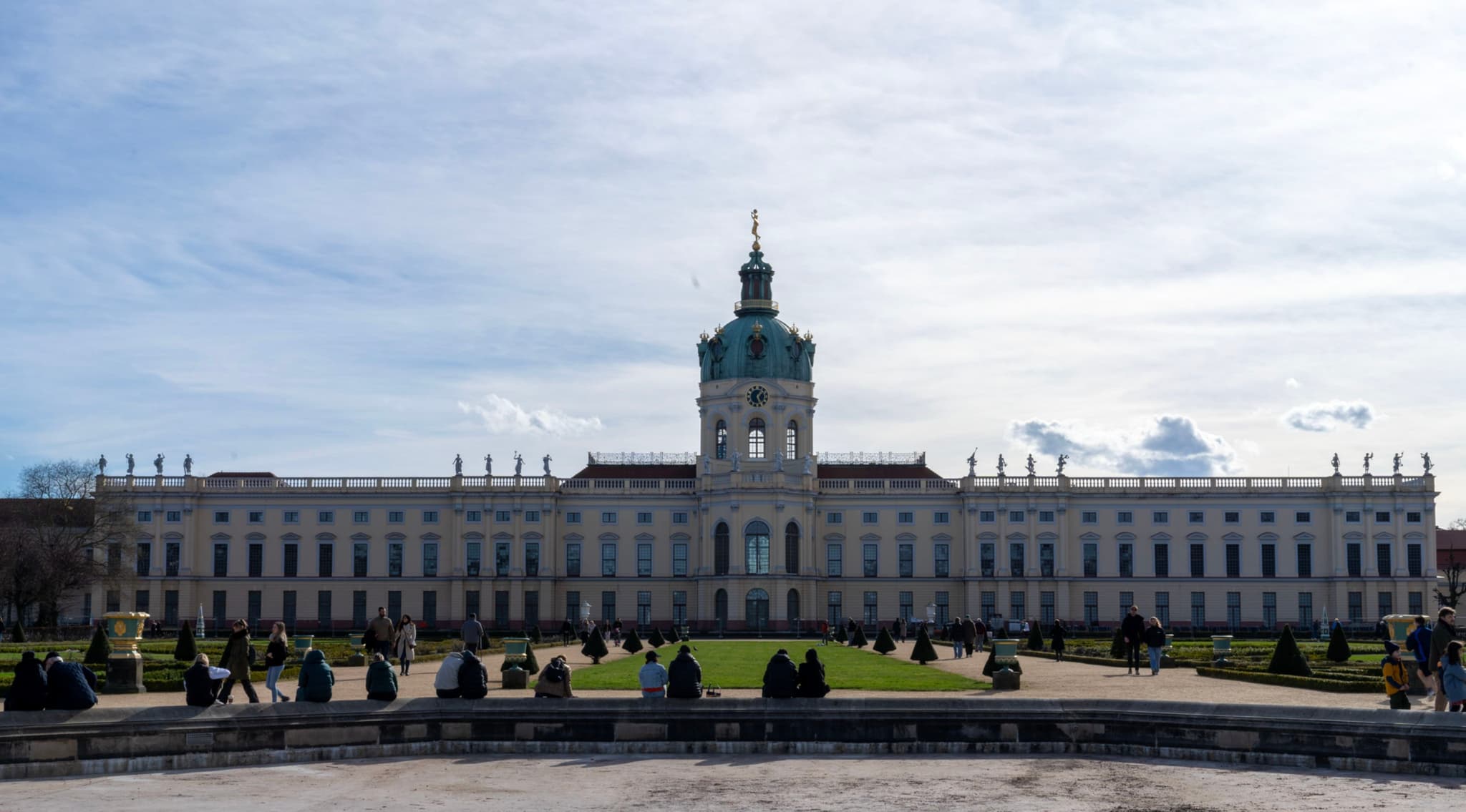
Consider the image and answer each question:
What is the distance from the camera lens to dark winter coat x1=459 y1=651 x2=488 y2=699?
86.6 feet

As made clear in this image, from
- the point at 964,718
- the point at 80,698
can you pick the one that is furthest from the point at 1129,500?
the point at 80,698

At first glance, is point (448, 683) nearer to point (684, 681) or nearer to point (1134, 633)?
point (684, 681)

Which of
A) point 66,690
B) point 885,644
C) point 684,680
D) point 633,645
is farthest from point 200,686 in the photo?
point 885,644

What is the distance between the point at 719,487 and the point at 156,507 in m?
32.3

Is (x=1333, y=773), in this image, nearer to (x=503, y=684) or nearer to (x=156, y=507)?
(x=503, y=684)

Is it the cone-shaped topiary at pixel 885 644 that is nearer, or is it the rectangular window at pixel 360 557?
the cone-shaped topiary at pixel 885 644

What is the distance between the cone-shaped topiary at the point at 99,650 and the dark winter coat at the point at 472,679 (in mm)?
23064

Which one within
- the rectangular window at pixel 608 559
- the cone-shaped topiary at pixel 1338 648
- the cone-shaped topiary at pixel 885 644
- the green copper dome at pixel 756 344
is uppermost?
the green copper dome at pixel 756 344

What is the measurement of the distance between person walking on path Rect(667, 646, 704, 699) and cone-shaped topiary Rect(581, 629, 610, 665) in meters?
26.5

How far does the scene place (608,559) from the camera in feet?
321

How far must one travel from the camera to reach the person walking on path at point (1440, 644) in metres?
25.0

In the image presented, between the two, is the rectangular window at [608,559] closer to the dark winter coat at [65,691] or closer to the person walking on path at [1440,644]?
the dark winter coat at [65,691]

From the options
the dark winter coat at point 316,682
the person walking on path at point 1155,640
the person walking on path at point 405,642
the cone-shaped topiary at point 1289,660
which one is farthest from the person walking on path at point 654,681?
the cone-shaped topiary at point 1289,660

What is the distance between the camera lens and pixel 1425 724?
885 inches
